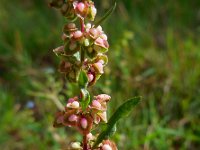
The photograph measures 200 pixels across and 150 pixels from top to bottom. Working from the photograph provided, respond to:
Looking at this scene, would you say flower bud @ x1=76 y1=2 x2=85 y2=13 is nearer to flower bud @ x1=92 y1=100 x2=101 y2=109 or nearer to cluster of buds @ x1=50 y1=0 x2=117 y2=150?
cluster of buds @ x1=50 y1=0 x2=117 y2=150

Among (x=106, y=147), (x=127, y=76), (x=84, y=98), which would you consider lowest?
(x=106, y=147)

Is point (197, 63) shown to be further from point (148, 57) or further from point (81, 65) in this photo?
point (81, 65)

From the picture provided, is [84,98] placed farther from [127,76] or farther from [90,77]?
[127,76]

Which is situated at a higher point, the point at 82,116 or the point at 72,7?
the point at 72,7

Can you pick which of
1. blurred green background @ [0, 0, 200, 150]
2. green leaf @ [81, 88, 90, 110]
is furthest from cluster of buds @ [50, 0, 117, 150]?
blurred green background @ [0, 0, 200, 150]

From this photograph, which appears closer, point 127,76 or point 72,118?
point 72,118

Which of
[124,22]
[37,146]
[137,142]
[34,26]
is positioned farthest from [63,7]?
[34,26]

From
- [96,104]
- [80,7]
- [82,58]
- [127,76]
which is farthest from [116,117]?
[127,76]
